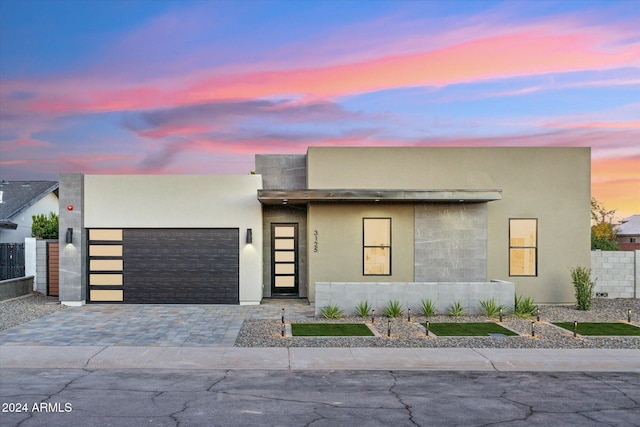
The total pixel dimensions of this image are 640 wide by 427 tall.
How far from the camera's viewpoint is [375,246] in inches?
647

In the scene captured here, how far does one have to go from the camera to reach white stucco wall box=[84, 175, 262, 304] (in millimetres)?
16234

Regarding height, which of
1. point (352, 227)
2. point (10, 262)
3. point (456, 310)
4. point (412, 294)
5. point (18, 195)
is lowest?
point (456, 310)

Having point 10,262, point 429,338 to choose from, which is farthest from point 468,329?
point 10,262

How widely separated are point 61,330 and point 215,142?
12.6 metres

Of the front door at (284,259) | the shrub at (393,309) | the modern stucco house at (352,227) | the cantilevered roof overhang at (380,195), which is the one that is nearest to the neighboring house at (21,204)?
the modern stucco house at (352,227)

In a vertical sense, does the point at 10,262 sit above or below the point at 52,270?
above

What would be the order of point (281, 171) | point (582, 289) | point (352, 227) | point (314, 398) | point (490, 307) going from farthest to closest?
1. point (281, 171)
2. point (352, 227)
3. point (582, 289)
4. point (490, 307)
5. point (314, 398)

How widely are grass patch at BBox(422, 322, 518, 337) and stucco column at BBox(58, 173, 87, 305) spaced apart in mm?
10942

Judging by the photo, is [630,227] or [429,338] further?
[630,227]

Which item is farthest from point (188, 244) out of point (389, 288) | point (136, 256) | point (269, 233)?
point (389, 288)

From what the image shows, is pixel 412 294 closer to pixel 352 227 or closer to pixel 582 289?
pixel 352 227

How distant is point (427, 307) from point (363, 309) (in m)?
1.84

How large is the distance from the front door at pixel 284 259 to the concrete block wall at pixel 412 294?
4008 mm

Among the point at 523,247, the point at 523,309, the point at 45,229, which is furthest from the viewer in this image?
the point at 45,229
